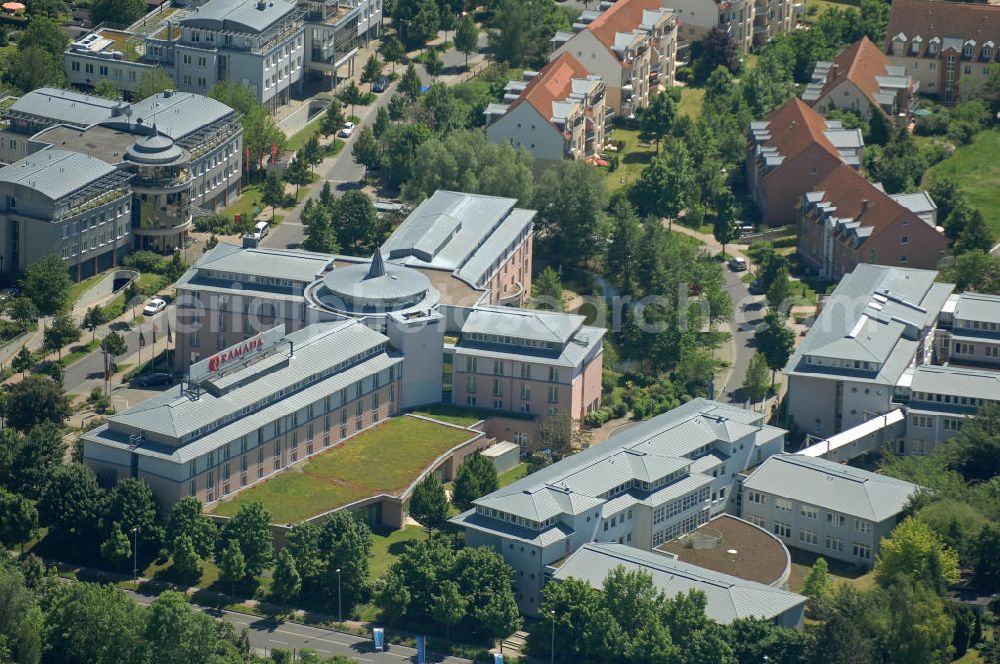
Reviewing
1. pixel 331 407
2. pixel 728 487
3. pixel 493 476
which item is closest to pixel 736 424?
pixel 728 487

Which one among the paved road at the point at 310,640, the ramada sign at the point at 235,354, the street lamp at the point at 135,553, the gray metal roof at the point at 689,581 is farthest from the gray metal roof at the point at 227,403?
the gray metal roof at the point at 689,581

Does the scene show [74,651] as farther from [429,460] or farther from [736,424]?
[736,424]

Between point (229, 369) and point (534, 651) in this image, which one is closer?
point (534, 651)

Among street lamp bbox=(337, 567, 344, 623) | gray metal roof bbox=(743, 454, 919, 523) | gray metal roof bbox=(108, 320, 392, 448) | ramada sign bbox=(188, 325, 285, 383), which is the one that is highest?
ramada sign bbox=(188, 325, 285, 383)

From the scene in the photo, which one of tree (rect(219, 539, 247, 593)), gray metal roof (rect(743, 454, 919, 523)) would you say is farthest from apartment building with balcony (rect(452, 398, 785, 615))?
tree (rect(219, 539, 247, 593))

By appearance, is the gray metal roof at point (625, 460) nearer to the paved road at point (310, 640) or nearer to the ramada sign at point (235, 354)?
the paved road at point (310, 640)

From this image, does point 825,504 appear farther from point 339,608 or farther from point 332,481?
point 339,608

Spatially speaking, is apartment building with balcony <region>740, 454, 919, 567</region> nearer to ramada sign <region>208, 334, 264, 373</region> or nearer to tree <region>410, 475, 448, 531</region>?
tree <region>410, 475, 448, 531</region>

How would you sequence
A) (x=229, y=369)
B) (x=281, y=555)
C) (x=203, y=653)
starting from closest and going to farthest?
(x=203, y=653) → (x=281, y=555) → (x=229, y=369)
